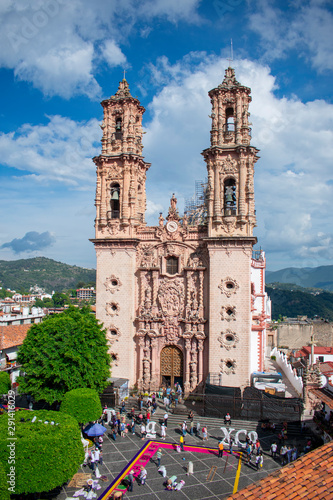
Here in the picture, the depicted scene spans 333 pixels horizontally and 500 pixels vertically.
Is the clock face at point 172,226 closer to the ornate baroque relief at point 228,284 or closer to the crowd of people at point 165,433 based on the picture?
the ornate baroque relief at point 228,284

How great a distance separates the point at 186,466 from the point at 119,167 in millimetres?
26814

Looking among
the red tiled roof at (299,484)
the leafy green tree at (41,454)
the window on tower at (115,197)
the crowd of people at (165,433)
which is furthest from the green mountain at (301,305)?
the red tiled roof at (299,484)

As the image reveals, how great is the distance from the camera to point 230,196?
126 feet

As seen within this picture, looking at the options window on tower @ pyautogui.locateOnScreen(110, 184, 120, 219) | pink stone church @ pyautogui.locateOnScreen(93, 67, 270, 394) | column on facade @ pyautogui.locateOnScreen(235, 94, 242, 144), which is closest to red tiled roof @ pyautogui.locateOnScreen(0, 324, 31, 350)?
pink stone church @ pyautogui.locateOnScreen(93, 67, 270, 394)

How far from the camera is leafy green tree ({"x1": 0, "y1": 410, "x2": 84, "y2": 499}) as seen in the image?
19156 millimetres

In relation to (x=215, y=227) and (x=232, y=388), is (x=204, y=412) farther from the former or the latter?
(x=215, y=227)

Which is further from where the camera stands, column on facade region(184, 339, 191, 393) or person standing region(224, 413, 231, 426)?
column on facade region(184, 339, 191, 393)

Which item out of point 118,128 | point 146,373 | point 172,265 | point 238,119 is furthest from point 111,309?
point 238,119

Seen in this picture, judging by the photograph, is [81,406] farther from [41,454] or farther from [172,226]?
[172,226]

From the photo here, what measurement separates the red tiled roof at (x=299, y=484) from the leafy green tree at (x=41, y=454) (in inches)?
419

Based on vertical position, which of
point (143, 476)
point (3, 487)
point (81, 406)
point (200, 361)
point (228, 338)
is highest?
point (228, 338)

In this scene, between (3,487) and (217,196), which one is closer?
(3,487)

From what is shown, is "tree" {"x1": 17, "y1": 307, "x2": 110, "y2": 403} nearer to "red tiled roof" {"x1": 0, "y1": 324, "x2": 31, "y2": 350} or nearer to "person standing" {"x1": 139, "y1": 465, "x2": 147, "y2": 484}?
"person standing" {"x1": 139, "y1": 465, "x2": 147, "y2": 484}

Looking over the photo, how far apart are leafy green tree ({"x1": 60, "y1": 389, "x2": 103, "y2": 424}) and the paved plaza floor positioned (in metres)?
2.53
